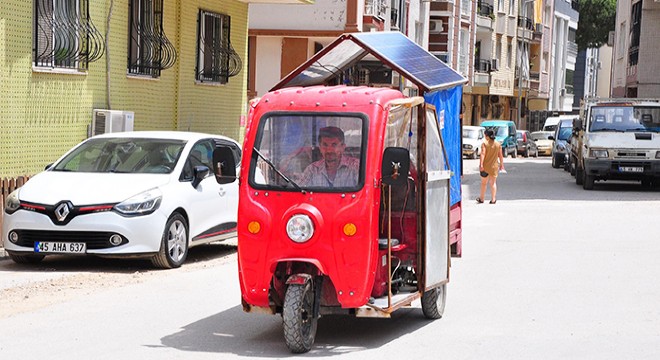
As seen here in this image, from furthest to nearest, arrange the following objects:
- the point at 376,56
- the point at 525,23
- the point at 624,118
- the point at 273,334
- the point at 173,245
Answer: the point at 525,23
the point at 624,118
the point at 173,245
the point at 376,56
the point at 273,334

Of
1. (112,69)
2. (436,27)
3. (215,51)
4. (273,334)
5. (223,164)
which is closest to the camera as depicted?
(223,164)

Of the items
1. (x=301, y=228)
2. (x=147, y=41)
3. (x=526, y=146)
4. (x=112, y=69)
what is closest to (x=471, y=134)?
(x=526, y=146)

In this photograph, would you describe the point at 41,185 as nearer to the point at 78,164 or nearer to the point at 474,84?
the point at 78,164

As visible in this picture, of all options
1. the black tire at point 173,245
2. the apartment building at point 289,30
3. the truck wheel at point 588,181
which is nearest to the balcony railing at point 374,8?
the apartment building at point 289,30

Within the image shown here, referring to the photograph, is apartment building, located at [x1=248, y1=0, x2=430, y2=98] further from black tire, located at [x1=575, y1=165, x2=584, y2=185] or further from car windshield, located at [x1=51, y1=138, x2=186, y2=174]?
car windshield, located at [x1=51, y1=138, x2=186, y2=174]

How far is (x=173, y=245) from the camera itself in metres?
15.1

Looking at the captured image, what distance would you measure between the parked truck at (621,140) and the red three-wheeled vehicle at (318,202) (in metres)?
21.9

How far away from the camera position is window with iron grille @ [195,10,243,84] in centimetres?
2630

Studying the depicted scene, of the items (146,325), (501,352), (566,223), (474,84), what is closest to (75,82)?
(566,223)

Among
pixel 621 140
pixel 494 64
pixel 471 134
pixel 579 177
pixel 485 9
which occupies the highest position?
pixel 485 9

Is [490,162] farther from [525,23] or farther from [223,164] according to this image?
[525,23]

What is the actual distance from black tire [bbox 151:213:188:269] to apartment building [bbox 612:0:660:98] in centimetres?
3390

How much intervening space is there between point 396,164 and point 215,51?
1784cm

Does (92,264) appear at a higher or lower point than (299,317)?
lower
